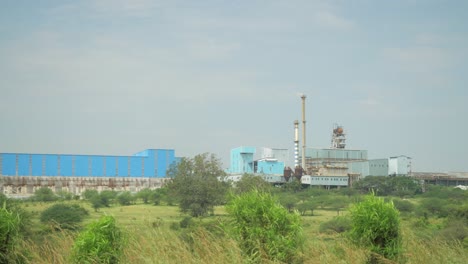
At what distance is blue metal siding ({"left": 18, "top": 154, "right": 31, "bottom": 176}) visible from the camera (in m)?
59.4

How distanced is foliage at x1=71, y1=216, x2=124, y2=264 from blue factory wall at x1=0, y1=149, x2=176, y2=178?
174 ft

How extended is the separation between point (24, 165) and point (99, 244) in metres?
53.9

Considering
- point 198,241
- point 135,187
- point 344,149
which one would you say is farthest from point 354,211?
point 344,149

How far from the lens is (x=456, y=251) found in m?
13.5

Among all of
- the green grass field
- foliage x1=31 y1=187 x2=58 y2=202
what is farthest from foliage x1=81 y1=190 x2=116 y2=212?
the green grass field

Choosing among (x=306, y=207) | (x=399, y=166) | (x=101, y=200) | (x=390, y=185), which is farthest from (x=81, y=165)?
(x=399, y=166)

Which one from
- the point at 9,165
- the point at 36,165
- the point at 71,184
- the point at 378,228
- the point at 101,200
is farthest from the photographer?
the point at 36,165

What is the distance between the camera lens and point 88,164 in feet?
205

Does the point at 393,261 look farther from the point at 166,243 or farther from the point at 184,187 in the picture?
A: the point at 184,187

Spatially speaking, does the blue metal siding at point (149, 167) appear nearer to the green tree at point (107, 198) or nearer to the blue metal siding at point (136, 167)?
the blue metal siding at point (136, 167)

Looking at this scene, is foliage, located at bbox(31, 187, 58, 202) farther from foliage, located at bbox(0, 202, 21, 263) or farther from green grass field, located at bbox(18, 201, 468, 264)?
foliage, located at bbox(0, 202, 21, 263)

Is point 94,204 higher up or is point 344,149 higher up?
point 344,149

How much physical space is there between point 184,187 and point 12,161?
22.8 m

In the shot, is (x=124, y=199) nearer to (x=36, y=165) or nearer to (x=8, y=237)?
(x=36, y=165)
